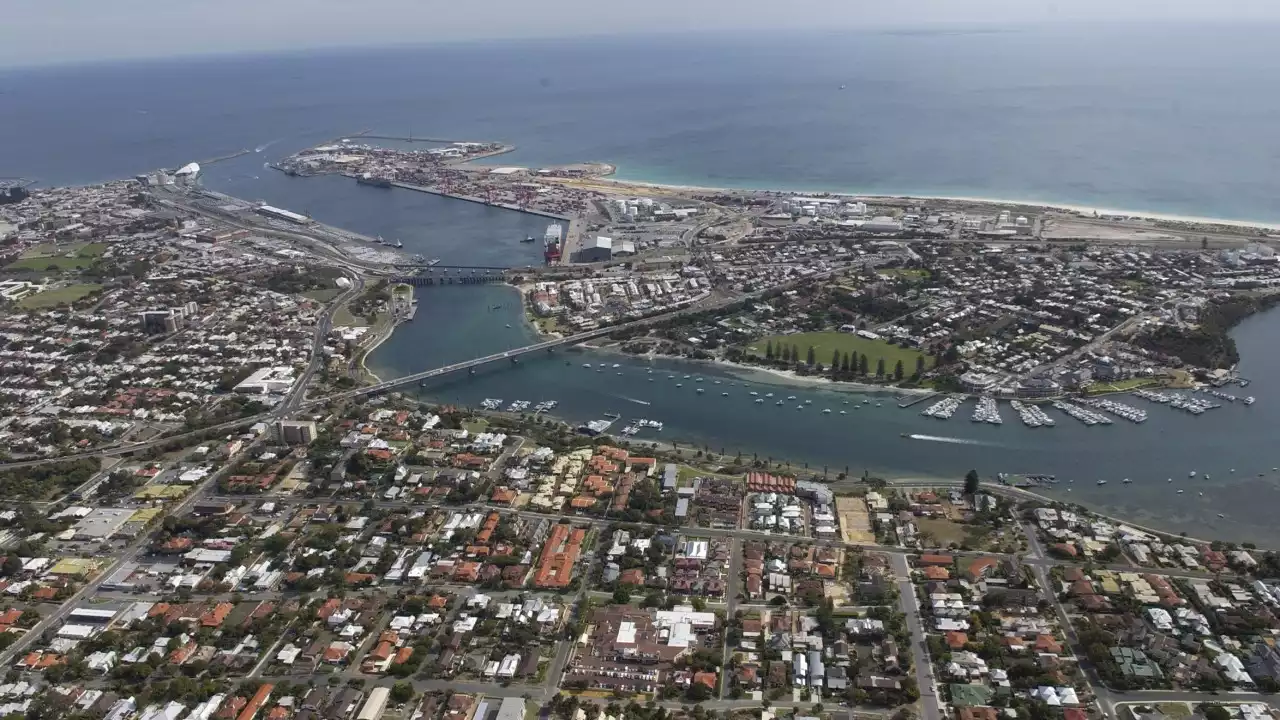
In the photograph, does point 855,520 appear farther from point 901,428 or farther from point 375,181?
point 375,181

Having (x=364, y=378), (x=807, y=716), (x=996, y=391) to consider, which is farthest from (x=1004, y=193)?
(x=807, y=716)

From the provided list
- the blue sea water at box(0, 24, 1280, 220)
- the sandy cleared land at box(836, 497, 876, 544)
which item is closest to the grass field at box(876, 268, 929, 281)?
the blue sea water at box(0, 24, 1280, 220)

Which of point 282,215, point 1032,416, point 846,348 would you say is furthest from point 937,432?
point 282,215

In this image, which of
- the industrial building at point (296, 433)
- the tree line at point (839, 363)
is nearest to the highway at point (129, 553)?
the industrial building at point (296, 433)

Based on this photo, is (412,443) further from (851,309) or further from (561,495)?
(851,309)

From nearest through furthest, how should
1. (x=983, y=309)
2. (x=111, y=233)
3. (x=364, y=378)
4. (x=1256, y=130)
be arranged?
(x=364, y=378) < (x=983, y=309) < (x=111, y=233) < (x=1256, y=130)

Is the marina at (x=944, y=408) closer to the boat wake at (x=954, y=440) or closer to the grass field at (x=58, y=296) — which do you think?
the boat wake at (x=954, y=440)

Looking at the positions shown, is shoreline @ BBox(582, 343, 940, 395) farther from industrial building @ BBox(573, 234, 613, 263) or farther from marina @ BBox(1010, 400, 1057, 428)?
industrial building @ BBox(573, 234, 613, 263)
